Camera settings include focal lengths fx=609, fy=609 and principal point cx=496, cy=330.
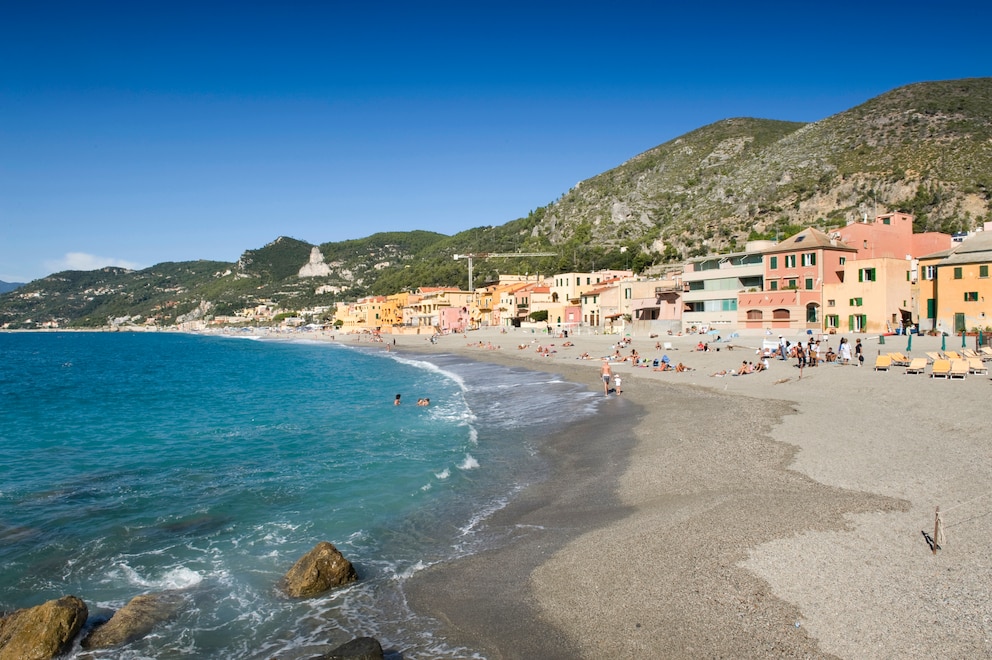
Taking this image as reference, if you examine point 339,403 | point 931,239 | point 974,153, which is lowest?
point 339,403

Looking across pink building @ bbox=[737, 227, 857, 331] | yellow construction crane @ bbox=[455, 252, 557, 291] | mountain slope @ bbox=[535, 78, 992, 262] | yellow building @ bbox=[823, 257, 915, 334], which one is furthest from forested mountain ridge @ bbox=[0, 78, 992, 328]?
yellow building @ bbox=[823, 257, 915, 334]

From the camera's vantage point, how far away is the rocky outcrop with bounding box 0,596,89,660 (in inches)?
270

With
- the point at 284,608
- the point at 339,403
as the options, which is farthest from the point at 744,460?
the point at 339,403

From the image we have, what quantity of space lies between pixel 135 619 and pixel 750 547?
8127 millimetres

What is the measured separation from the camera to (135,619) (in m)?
7.76

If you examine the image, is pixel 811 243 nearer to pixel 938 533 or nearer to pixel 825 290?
pixel 825 290

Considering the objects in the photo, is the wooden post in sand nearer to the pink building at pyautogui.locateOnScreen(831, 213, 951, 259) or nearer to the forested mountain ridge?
the pink building at pyautogui.locateOnScreen(831, 213, 951, 259)

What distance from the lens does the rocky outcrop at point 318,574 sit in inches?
331

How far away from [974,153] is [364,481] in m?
87.0

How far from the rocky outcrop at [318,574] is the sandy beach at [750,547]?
1.06 meters

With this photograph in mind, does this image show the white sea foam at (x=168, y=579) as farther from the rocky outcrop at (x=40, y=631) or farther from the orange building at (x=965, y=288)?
the orange building at (x=965, y=288)

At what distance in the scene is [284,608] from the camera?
8039mm

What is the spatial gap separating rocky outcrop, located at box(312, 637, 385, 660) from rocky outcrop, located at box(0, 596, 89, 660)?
10.6 feet

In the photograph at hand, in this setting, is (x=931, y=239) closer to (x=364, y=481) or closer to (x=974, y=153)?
(x=974, y=153)
